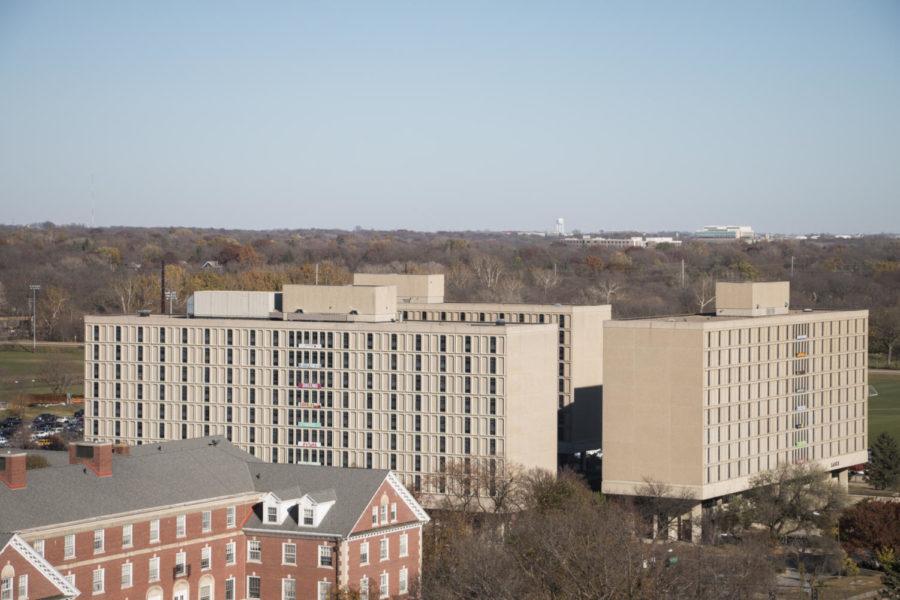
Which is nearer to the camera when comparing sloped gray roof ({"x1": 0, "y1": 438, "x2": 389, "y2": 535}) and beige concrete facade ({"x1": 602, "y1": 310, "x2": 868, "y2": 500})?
sloped gray roof ({"x1": 0, "y1": 438, "x2": 389, "y2": 535})

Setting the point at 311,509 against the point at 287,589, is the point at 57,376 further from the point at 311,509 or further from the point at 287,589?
the point at 311,509

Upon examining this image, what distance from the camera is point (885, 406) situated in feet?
563

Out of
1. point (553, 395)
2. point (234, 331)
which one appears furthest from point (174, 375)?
point (553, 395)

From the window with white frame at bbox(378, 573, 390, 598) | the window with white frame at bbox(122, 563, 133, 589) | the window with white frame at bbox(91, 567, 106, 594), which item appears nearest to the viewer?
the window with white frame at bbox(91, 567, 106, 594)

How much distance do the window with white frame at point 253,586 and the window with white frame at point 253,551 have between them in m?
0.83

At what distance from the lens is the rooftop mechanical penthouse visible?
109 m

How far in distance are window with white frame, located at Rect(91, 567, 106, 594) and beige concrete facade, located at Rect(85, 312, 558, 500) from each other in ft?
131

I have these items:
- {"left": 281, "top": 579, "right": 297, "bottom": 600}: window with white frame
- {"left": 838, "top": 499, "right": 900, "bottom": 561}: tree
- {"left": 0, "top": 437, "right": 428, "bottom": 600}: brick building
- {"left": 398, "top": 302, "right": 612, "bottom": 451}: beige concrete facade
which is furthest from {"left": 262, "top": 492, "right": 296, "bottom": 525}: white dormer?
{"left": 398, "top": 302, "right": 612, "bottom": 451}: beige concrete facade

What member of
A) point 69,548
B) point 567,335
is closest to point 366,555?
point 69,548

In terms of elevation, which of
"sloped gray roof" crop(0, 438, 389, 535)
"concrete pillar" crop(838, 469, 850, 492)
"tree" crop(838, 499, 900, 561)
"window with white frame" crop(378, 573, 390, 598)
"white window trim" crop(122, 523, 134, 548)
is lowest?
"concrete pillar" crop(838, 469, 850, 492)

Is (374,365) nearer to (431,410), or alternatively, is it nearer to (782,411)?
(431,410)

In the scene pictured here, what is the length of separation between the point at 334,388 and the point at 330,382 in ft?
1.72

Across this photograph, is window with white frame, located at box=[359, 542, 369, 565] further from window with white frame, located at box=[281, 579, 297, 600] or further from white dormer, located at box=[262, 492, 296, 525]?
white dormer, located at box=[262, 492, 296, 525]

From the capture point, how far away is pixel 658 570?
68562 mm
